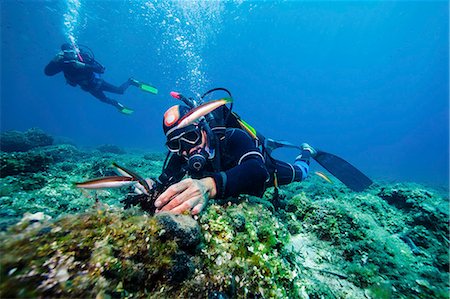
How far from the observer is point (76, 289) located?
40.4 inches

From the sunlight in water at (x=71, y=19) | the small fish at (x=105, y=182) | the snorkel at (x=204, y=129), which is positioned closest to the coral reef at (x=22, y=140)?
the snorkel at (x=204, y=129)

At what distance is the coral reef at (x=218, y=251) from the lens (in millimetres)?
1127

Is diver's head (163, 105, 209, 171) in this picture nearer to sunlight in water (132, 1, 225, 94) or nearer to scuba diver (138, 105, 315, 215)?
scuba diver (138, 105, 315, 215)

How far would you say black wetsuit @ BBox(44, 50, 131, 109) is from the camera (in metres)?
12.5

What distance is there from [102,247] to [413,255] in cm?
434

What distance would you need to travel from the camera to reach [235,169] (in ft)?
9.81

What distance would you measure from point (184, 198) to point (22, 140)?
19845 mm

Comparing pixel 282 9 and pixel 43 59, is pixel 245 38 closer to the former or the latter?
pixel 282 9

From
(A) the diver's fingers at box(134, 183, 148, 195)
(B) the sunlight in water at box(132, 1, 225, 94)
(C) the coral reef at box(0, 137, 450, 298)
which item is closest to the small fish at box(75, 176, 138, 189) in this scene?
(A) the diver's fingers at box(134, 183, 148, 195)

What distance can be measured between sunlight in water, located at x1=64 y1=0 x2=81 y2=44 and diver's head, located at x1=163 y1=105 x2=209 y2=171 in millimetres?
48293

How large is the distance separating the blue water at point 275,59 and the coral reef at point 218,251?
2547 centimetres

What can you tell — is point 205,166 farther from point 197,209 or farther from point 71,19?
point 71,19

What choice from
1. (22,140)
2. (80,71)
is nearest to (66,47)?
(80,71)

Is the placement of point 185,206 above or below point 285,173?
below
